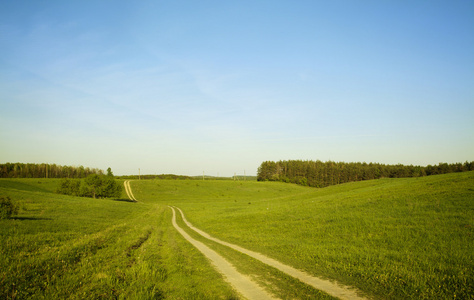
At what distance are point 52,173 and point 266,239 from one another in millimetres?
203466

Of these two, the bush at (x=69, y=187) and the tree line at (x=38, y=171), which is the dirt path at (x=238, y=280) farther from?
the tree line at (x=38, y=171)

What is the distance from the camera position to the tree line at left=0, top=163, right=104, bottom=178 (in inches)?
6160

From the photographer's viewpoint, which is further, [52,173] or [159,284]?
[52,173]

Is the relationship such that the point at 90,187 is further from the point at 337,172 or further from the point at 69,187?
the point at 337,172

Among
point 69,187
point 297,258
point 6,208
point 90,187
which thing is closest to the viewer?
point 297,258

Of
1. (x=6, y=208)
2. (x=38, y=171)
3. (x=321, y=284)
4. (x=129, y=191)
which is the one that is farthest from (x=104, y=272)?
(x=38, y=171)

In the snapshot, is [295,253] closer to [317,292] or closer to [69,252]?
[317,292]

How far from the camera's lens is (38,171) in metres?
171

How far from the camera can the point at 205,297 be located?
8.64 m

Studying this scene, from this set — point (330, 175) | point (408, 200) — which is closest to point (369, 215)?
point (408, 200)

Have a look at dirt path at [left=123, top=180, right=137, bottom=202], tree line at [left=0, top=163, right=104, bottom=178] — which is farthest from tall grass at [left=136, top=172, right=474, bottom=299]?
tree line at [left=0, top=163, right=104, bottom=178]

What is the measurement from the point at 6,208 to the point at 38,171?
181408 mm

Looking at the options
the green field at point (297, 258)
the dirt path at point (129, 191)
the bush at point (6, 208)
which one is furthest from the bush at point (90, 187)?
the green field at point (297, 258)

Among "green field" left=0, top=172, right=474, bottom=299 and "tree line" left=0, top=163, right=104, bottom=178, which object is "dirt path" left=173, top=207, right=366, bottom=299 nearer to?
"green field" left=0, top=172, right=474, bottom=299
